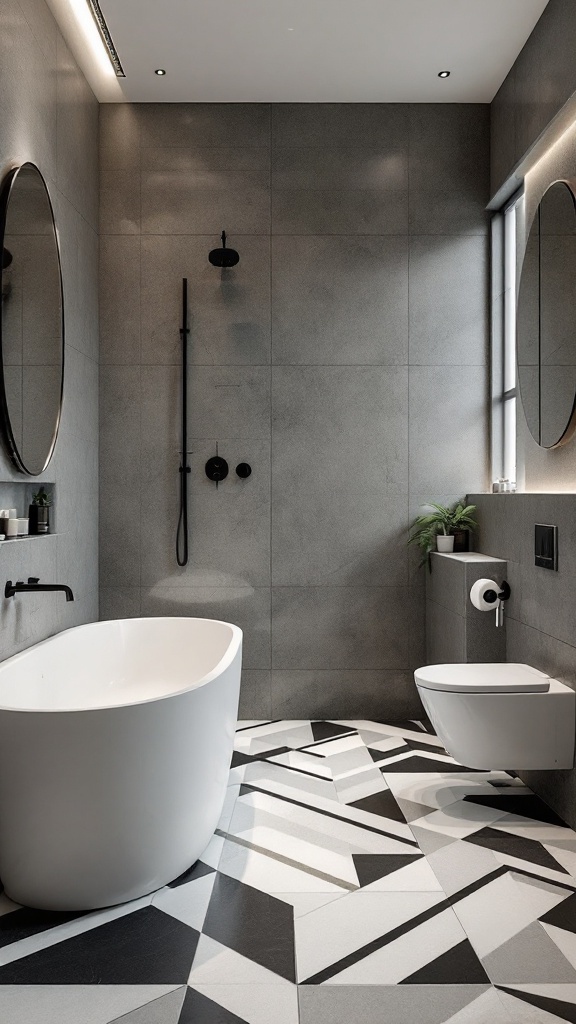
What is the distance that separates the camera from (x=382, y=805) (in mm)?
2844

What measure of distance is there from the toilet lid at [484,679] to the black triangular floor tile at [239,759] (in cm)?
96

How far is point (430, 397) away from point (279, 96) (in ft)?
5.66

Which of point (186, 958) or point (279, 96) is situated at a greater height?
point (279, 96)

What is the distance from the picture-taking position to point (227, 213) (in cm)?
396

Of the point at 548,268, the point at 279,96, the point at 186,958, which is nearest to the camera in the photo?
the point at 186,958

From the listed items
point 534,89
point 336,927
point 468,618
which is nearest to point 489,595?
point 468,618

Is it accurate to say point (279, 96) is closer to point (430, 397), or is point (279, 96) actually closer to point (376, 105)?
point (376, 105)

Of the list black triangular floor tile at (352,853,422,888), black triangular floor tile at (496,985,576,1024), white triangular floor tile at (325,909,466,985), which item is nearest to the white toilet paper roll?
black triangular floor tile at (352,853,422,888)

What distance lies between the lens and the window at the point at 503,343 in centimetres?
391

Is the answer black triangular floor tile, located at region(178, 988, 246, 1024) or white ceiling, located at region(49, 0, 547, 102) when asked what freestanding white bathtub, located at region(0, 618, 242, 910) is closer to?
black triangular floor tile, located at region(178, 988, 246, 1024)

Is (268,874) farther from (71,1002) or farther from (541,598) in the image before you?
(541,598)

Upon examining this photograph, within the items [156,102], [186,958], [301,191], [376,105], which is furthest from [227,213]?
[186,958]

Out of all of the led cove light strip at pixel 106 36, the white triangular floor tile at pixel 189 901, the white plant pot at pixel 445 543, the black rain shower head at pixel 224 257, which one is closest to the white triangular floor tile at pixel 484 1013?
the white triangular floor tile at pixel 189 901

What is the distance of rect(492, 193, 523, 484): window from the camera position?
391 cm
